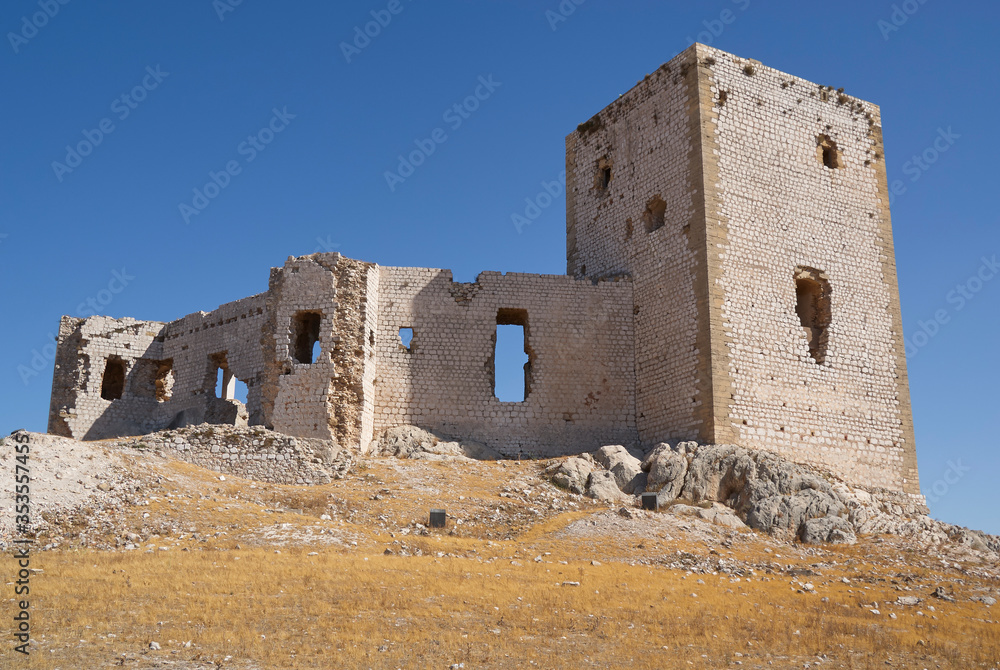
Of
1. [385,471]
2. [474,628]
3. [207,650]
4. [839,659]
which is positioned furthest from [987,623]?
[385,471]

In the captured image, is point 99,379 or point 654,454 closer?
point 654,454

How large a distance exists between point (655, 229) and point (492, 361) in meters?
5.12

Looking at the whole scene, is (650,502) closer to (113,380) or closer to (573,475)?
(573,475)

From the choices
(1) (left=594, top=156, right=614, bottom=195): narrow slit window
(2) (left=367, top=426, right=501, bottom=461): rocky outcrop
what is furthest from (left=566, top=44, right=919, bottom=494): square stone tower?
(2) (left=367, top=426, right=501, bottom=461): rocky outcrop

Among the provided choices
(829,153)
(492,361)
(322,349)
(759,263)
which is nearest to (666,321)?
(759,263)

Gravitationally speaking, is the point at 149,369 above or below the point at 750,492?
above

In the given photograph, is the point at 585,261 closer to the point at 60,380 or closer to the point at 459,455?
the point at 459,455

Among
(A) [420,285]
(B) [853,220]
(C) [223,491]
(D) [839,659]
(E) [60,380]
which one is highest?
(B) [853,220]

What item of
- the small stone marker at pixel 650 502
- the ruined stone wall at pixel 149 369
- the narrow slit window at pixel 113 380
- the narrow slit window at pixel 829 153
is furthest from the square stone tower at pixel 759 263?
the narrow slit window at pixel 113 380

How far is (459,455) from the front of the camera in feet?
68.9

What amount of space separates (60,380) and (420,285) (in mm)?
10399

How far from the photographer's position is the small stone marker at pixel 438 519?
1593 cm

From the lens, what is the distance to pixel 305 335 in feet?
71.1

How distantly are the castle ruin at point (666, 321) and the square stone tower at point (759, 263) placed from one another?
2.0 inches
